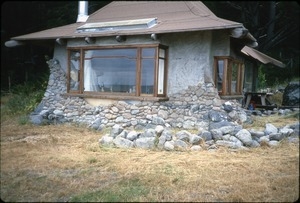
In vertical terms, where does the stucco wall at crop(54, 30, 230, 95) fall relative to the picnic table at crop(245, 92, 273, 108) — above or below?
above

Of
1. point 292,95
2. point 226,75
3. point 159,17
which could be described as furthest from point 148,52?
point 292,95

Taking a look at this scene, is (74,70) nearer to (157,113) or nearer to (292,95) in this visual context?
(157,113)

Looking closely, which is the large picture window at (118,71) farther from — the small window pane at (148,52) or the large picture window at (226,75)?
the large picture window at (226,75)

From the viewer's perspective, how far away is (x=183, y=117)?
24.1 ft

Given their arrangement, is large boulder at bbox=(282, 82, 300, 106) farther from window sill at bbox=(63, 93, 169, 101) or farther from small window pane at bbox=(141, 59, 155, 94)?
small window pane at bbox=(141, 59, 155, 94)

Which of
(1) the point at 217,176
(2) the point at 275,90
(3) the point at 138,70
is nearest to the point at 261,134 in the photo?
(1) the point at 217,176

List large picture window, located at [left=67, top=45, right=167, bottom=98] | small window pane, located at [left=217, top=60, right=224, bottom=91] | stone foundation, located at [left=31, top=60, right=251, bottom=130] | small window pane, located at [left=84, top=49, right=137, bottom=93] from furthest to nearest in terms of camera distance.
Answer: small window pane, located at [left=84, top=49, right=137, bottom=93] → small window pane, located at [left=217, top=60, right=224, bottom=91] → large picture window, located at [left=67, top=45, right=167, bottom=98] → stone foundation, located at [left=31, top=60, right=251, bottom=130]

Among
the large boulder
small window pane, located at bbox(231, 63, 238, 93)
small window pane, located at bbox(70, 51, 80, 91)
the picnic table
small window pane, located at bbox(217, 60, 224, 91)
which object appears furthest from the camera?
the picnic table

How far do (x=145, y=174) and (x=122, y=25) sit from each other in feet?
16.4

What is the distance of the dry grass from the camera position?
3.09 metres

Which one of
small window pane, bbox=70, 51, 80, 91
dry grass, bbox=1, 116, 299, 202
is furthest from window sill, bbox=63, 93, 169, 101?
dry grass, bbox=1, 116, 299, 202

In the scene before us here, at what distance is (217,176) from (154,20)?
5.10m

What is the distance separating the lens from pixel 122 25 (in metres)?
7.73

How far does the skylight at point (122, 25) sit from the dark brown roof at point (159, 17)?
145 millimetres
